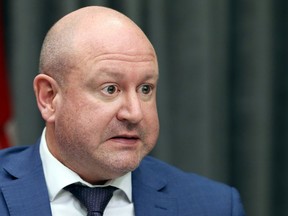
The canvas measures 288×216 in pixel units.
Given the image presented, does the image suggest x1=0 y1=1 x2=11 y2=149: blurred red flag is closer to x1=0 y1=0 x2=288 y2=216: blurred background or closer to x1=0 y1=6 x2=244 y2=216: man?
x1=0 y1=0 x2=288 y2=216: blurred background

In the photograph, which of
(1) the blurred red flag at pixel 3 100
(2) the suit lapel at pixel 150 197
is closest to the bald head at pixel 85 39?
(2) the suit lapel at pixel 150 197

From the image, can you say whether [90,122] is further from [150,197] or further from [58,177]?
[150,197]

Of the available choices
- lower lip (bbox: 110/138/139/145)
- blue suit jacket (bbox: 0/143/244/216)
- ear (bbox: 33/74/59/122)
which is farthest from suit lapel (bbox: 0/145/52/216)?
lower lip (bbox: 110/138/139/145)

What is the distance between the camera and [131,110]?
177 centimetres

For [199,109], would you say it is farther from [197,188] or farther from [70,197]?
[70,197]

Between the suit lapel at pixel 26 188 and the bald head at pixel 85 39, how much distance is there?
0.95ft

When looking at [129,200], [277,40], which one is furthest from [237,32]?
[129,200]

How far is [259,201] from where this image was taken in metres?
3.16

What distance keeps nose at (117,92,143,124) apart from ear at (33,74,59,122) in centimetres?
22

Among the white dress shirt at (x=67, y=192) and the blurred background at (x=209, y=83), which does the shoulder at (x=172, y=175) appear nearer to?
the white dress shirt at (x=67, y=192)

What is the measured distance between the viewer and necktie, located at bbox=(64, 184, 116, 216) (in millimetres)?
1856

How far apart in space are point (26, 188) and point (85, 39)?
1.54ft

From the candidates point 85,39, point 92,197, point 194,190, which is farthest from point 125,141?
point 194,190

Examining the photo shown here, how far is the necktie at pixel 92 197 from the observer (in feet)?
6.09
